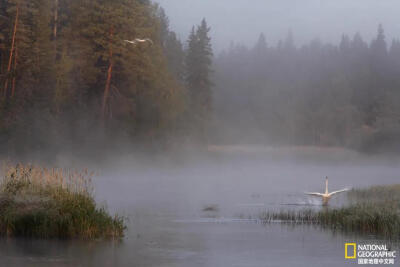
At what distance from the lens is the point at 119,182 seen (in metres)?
41.1

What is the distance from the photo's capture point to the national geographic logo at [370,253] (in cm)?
1503

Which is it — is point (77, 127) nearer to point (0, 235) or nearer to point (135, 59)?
point (135, 59)

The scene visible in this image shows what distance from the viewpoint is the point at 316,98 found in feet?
414

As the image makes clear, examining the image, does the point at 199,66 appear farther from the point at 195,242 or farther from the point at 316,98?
the point at 195,242

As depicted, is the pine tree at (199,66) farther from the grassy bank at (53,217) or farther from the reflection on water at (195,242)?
Result: the grassy bank at (53,217)

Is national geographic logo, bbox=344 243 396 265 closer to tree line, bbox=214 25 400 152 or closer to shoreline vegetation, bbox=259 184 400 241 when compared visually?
shoreline vegetation, bbox=259 184 400 241

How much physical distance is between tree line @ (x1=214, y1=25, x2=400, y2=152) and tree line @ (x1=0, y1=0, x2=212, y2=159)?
43.1 metres

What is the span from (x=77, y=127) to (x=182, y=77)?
3588 cm

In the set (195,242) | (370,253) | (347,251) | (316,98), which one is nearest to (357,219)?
(347,251)

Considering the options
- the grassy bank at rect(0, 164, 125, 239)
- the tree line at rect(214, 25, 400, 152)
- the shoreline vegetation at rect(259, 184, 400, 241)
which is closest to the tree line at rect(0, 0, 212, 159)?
the shoreline vegetation at rect(259, 184, 400, 241)

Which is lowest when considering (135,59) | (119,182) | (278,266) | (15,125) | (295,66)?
(278,266)

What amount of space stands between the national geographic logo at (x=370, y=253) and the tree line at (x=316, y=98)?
75.4 metres

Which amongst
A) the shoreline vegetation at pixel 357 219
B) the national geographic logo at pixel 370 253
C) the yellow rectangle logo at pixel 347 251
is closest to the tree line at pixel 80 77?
the shoreline vegetation at pixel 357 219

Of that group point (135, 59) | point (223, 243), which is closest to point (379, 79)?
point (135, 59)
